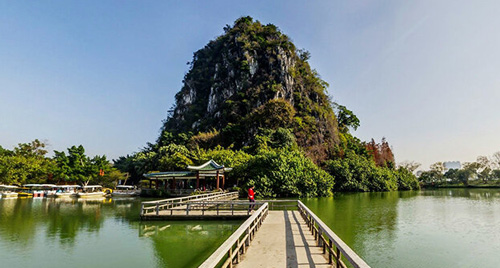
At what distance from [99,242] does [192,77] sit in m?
66.3

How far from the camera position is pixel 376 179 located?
48281 millimetres

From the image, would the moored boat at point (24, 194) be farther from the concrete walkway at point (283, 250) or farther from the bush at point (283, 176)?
the concrete walkway at point (283, 250)

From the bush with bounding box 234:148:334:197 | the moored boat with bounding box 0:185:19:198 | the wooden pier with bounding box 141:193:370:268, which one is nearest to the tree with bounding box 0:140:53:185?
the moored boat with bounding box 0:185:19:198

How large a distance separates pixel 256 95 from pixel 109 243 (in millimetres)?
43691

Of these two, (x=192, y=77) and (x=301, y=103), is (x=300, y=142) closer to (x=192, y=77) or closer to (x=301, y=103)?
(x=301, y=103)

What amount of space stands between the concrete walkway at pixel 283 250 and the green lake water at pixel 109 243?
1.91m

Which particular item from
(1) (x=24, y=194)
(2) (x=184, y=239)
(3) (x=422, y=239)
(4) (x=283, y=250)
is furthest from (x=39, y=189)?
(3) (x=422, y=239)

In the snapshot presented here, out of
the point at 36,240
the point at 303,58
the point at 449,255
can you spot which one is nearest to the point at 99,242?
the point at 36,240

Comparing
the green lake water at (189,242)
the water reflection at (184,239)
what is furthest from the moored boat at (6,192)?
the water reflection at (184,239)

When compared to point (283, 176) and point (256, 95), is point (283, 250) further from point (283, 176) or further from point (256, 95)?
point (256, 95)

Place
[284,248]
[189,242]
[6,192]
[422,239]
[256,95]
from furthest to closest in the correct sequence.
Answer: [256,95]
[6,192]
[422,239]
[189,242]
[284,248]

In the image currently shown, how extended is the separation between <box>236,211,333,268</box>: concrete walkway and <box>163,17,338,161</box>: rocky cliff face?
3730 cm

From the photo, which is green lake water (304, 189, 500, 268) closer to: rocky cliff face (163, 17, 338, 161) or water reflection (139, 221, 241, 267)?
water reflection (139, 221, 241, 267)

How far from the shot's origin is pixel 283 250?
7.03 m
